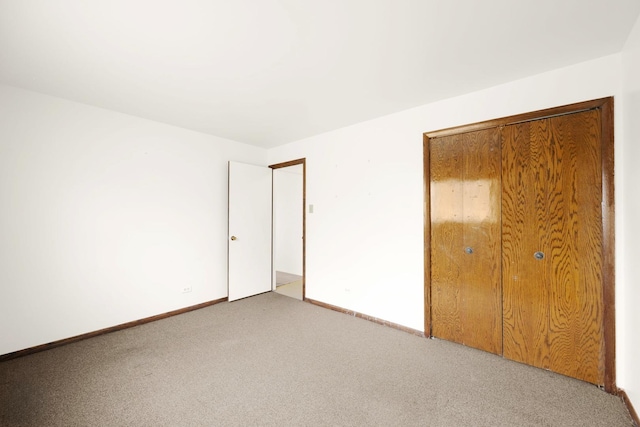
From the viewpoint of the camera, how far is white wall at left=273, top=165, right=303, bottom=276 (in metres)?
5.84

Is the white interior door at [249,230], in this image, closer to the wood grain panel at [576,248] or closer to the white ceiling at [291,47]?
the white ceiling at [291,47]

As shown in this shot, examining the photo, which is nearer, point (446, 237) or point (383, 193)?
point (446, 237)

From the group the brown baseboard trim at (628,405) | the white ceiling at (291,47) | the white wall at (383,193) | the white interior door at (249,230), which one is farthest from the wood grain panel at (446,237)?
the white interior door at (249,230)

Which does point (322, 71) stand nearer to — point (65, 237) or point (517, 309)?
point (517, 309)

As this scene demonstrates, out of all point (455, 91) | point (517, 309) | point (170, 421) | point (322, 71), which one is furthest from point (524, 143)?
point (170, 421)

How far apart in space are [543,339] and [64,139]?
15.8 ft

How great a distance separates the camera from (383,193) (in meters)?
3.09

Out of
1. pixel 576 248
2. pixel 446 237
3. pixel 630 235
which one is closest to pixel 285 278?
pixel 446 237

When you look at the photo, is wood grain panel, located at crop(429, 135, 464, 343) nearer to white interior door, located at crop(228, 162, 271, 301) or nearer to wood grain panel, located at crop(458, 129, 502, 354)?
wood grain panel, located at crop(458, 129, 502, 354)

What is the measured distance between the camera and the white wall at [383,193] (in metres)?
2.25

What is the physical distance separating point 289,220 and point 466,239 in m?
4.04

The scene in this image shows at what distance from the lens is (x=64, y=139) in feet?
8.71

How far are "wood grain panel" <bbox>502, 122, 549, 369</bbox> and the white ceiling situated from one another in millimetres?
609

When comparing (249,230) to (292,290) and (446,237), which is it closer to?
(292,290)
